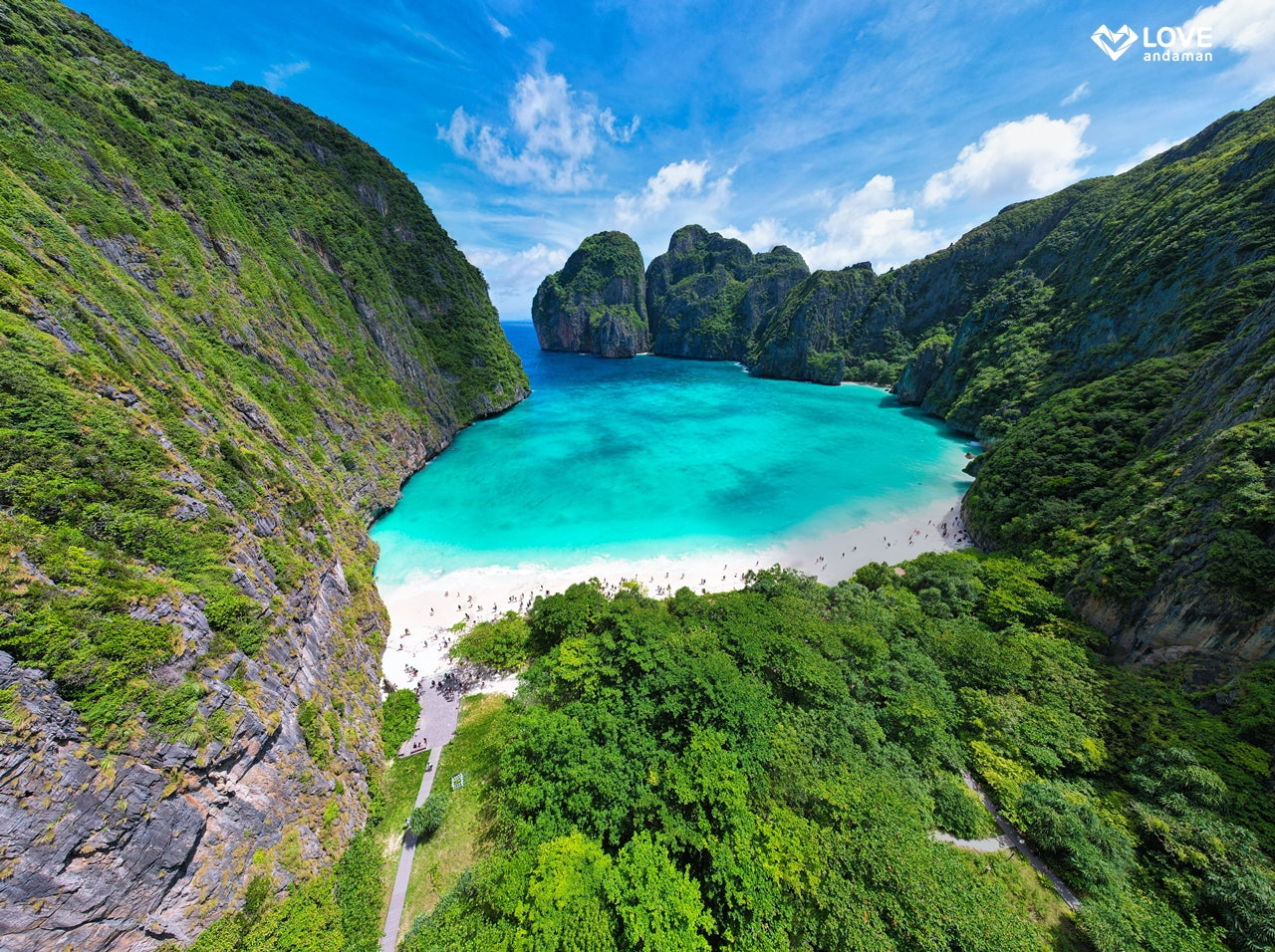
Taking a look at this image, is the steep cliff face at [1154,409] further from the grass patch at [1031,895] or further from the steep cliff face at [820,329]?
the steep cliff face at [820,329]

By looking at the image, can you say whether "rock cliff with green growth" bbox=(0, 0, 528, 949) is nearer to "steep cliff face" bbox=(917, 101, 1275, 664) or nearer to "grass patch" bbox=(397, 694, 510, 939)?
"grass patch" bbox=(397, 694, 510, 939)

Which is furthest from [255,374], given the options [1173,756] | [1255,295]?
[1255,295]

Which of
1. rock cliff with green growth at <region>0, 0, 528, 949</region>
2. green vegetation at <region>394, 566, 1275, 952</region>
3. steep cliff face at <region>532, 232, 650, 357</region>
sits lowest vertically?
green vegetation at <region>394, 566, 1275, 952</region>

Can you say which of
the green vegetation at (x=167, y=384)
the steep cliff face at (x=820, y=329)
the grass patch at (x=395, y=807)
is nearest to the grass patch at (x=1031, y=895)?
the grass patch at (x=395, y=807)

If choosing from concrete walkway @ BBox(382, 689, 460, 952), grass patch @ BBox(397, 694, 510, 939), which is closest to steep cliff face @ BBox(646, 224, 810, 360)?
concrete walkway @ BBox(382, 689, 460, 952)

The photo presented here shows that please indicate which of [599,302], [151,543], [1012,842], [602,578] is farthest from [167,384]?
[599,302]

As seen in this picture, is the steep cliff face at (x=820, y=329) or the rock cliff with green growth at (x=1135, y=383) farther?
the steep cliff face at (x=820, y=329)

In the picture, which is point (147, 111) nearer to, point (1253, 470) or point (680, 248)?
point (1253, 470)
